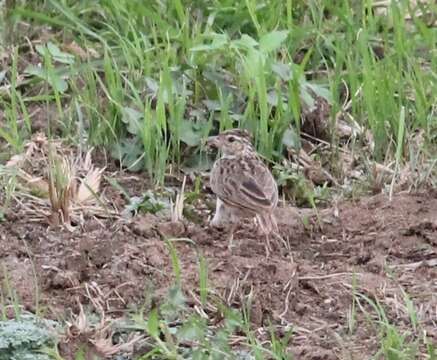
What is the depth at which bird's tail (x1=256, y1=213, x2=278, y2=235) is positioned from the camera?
7.18 m

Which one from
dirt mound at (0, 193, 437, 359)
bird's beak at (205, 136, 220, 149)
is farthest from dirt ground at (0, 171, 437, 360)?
bird's beak at (205, 136, 220, 149)

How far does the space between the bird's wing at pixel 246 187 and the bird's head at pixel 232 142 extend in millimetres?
169

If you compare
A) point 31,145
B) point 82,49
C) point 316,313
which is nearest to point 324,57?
point 82,49

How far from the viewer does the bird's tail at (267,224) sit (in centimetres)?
718

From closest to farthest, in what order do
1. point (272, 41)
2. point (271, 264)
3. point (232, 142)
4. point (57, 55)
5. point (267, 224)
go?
point (271, 264), point (267, 224), point (232, 142), point (272, 41), point (57, 55)

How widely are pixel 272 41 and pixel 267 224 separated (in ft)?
5.25

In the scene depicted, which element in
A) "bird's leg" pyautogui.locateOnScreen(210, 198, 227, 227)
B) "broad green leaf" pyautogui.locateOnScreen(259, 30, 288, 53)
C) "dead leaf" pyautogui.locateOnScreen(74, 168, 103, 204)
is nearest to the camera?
"bird's leg" pyautogui.locateOnScreen(210, 198, 227, 227)

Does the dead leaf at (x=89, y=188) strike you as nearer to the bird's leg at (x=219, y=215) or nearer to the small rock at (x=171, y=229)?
the small rock at (x=171, y=229)

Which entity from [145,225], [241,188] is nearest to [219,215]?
[241,188]

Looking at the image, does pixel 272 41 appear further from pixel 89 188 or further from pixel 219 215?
pixel 89 188

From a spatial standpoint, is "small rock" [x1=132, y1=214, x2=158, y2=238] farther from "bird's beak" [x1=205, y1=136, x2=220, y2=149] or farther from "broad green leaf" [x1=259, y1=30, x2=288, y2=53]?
"broad green leaf" [x1=259, y1=30, x2=288, y2=53]

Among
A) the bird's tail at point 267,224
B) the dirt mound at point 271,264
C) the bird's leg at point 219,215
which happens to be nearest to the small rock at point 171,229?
the dirt mound at point 271,264

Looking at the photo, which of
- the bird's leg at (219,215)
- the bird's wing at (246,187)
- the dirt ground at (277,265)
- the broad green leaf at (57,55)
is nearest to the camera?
the dirt ground at (277,265)

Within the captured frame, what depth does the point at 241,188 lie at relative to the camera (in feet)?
23.7
